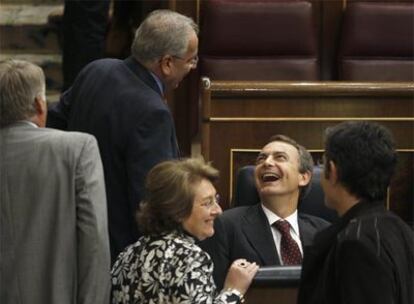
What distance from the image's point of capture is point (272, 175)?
10.8 feet

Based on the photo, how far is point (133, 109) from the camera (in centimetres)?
307

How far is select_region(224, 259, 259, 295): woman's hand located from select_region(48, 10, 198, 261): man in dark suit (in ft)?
1.42

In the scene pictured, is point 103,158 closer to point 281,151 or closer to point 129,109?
point 129,109

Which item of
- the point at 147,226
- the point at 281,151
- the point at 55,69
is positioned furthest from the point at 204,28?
the point at 147,226

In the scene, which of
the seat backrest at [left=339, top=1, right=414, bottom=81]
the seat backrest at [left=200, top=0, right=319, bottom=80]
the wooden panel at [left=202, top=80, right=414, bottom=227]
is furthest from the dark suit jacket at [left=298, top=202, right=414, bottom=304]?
the seat backrest at [left=339, top=1, right=414, bottom=81]

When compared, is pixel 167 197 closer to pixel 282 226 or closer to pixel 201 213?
pixel 201 213

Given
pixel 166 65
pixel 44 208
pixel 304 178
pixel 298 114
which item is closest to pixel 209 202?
pixel 44 208

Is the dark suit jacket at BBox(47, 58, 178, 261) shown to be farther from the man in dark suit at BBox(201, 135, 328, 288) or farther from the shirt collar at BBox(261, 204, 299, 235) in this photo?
the shirt collar at BBox(261, 204, 299, 235)

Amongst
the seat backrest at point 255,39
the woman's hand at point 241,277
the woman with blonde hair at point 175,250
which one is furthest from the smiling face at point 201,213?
the seat backrest at point 255,39

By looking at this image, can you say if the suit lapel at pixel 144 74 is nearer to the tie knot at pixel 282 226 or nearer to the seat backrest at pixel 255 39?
the tie knot at pixel 282 226

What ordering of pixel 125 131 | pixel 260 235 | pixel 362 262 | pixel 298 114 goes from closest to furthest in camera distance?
1. pixel 362 262
2. pixel 125 131
3. pixel 260 235
4. pixel 298 114

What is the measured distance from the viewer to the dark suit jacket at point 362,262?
227 centimetres

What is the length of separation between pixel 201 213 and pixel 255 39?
98.1 inches

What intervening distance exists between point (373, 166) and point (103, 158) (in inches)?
37.0
